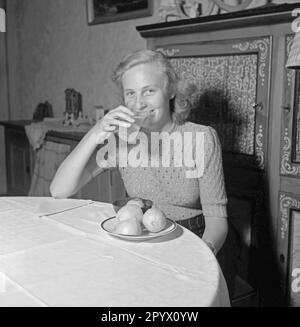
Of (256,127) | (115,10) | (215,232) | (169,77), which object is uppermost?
(115,10)

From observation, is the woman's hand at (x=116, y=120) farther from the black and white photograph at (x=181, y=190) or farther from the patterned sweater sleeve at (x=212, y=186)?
the patterned sweater sleeve at (x=212, y=186)

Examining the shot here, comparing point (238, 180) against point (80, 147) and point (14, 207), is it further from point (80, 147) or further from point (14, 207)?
point (14, 207)

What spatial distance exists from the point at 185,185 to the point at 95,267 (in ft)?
2.49

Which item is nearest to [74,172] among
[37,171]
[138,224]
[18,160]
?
[138,224]

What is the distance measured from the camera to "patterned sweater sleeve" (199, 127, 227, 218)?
169 centimetres

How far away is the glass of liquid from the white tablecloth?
308 millimetres

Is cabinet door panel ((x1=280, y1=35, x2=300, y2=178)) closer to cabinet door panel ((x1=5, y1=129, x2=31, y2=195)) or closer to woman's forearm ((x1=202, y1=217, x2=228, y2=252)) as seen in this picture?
woman's forearm ((x1=202, y1=217, x2=228, y2=252))

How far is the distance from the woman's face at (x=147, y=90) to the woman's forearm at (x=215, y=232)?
0.44m

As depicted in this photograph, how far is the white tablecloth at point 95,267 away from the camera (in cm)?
94

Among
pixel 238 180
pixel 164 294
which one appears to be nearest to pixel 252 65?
pixel 238 180

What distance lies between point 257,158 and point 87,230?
3.24 ft

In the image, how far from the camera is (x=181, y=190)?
5.87 feet

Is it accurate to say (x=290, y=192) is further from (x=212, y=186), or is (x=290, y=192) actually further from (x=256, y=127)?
(x=212, y=186)
